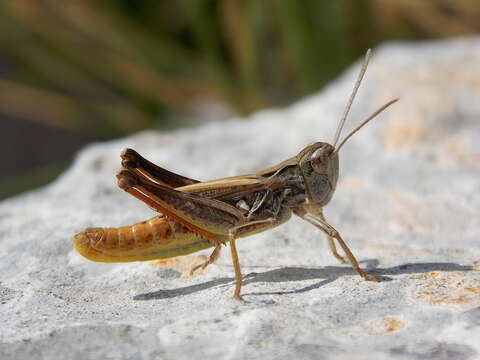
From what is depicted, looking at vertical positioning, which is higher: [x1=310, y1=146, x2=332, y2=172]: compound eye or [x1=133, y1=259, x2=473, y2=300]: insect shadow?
[x1=310, y1=146, x2=332, y2=172]: compound eye

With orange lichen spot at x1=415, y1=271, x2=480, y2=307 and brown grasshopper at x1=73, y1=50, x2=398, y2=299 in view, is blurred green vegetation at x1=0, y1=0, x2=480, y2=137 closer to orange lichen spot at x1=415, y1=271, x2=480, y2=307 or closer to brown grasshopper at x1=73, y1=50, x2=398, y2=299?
brown grasshopper at x1=73, y1=50, x2=398, y2=299

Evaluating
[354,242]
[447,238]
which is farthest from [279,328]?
[447,238]

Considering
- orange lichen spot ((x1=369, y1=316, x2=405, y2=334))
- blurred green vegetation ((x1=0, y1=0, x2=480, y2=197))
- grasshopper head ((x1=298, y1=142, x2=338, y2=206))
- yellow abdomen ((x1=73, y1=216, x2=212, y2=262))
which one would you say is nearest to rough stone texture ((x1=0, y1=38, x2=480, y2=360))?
orange lichen spot ((x1=369, y1=316, x2=405, y2=334))

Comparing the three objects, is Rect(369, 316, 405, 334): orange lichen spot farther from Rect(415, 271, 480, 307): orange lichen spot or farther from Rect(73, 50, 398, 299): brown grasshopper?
Rect(73, 50, 398, 299): brown grasshopper

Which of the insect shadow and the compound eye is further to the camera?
the compound eye

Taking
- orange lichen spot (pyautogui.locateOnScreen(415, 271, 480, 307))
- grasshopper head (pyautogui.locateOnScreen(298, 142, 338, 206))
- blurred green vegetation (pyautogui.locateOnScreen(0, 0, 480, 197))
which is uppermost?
blurred green vegetation (pyautogui.locateOnScreen(0, 0, 480, 197))

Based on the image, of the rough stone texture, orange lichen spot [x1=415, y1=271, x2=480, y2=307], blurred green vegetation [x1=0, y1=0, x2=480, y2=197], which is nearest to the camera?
the rough stone texture

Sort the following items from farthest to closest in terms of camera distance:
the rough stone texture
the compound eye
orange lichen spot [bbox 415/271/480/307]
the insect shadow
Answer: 1. the compound eye
2. the insect shadow
3. orange lichen spot [bbox 415/271/480/307]
4. the rough stone texture
